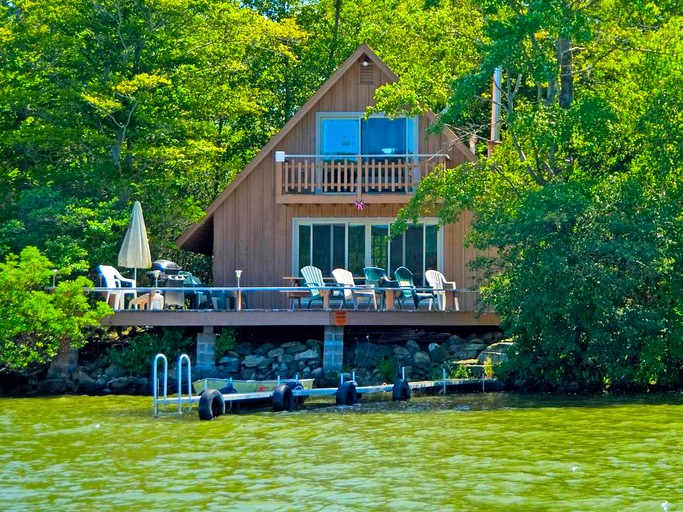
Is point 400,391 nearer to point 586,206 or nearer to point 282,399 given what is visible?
point 282,399

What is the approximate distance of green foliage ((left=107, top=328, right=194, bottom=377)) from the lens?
2561cm

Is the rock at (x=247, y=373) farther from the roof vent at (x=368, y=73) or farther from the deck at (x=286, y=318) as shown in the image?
the roof vent at (x=368, y=73)

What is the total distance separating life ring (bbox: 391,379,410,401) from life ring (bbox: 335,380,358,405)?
0.77 metres

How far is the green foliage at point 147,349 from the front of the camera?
25609 millimetres

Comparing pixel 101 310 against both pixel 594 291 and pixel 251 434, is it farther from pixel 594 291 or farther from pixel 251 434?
pixel 594 291

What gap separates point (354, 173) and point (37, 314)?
28.3ft

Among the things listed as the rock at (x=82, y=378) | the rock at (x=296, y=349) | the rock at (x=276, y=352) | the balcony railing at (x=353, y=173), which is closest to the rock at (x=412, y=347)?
the rock at (x=296, y=349)

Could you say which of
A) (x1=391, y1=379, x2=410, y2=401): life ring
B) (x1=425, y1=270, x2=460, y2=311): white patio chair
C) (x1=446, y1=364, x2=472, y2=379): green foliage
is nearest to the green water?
(x1=391, y1=379, x2=410, y2=401): life ring

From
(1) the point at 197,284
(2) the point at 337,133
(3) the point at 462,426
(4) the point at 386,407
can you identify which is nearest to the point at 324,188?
(2) the point at 337,133

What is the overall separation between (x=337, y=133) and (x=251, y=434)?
12.0 metres

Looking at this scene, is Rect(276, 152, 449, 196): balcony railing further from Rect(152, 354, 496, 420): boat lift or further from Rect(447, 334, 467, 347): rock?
Rect(152, 354, 496, 420): boat lift

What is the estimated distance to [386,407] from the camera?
850 inches

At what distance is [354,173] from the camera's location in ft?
95.8

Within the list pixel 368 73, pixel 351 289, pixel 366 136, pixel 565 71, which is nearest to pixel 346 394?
pixel 351 289
